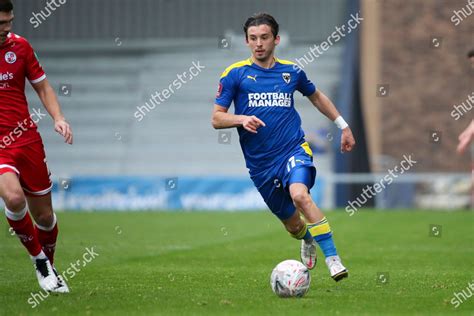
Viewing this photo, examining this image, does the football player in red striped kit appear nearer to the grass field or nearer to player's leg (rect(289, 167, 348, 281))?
the grass field

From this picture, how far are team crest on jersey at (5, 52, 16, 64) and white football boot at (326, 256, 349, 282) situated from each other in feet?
11.1

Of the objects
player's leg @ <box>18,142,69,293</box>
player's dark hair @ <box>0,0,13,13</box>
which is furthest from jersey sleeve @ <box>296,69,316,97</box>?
player's dark hair @ <box>0,0,13,13</box>

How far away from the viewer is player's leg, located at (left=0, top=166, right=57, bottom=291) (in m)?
8.66

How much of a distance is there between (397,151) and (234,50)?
22.2 feet

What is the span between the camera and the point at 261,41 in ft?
31.8

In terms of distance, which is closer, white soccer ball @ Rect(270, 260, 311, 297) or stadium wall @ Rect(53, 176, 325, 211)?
white soccer ball @ Rect(270, 260, 311, 297)

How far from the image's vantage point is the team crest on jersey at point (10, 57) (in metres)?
8.99

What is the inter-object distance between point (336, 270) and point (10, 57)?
3.52 meters

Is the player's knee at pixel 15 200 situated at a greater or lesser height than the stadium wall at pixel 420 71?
greater

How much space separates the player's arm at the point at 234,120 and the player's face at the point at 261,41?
0.66 m

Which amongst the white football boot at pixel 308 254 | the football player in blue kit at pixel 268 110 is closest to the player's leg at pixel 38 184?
the football player in blue kit at pixel 268 110

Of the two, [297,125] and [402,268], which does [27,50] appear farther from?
[402,268]

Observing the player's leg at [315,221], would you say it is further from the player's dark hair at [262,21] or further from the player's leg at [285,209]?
the player's dark hair at [262,21]

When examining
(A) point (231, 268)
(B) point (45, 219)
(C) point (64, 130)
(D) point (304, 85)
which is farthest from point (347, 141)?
(B) point (45, 219)
